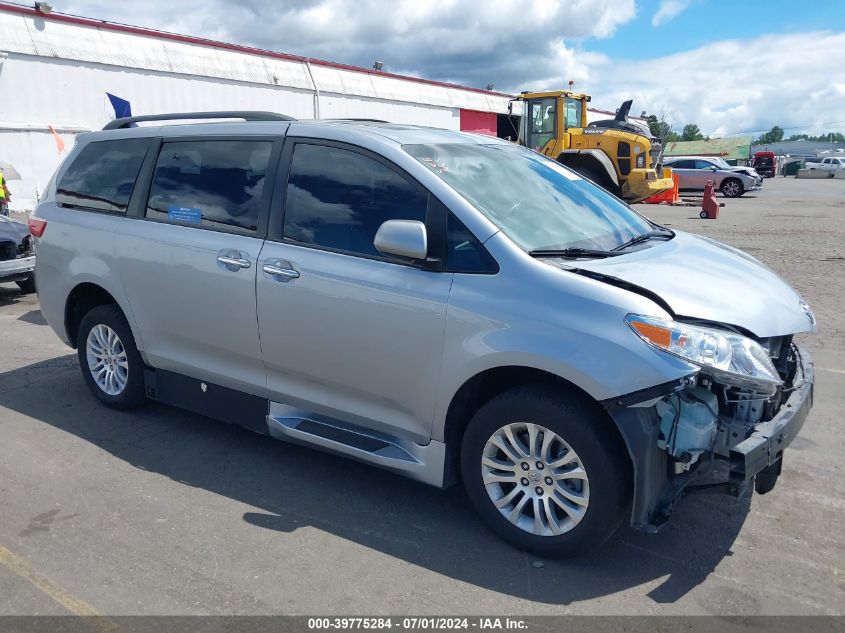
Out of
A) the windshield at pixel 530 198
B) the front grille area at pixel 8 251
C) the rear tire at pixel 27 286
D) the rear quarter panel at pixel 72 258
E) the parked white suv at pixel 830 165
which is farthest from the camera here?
the parked white suv at pixel 830 165

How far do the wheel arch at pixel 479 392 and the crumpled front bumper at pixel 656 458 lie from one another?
21 centimetres

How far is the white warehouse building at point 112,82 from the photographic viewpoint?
18922mm

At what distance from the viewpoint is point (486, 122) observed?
37.0 m

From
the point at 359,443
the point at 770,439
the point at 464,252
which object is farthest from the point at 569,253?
the point at 359,443

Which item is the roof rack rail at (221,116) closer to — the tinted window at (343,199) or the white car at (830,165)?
the tinted window at (343,199)

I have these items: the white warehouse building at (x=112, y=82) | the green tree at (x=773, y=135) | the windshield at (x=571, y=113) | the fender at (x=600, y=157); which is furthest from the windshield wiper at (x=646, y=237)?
the green tree at (x=773, y=135)

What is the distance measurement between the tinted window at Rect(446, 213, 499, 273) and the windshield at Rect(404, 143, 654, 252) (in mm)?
153

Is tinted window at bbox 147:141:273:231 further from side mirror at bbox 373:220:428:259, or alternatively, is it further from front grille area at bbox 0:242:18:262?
front grille area at bbox 0:242:18:262

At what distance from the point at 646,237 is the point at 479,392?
4.91 feet

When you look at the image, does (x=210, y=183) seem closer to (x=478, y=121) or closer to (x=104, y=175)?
(x=104, y=175)

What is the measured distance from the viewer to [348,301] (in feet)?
12.2

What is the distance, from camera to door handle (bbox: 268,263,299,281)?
3915mm

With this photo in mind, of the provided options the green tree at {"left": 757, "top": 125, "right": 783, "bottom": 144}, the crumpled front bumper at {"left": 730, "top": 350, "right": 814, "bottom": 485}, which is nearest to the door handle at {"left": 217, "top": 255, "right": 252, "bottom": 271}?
the crumpled front bumper at {"left": 730, "top": 350, "right": 814, "bottom": 485}

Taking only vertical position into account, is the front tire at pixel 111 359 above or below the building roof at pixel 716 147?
below
